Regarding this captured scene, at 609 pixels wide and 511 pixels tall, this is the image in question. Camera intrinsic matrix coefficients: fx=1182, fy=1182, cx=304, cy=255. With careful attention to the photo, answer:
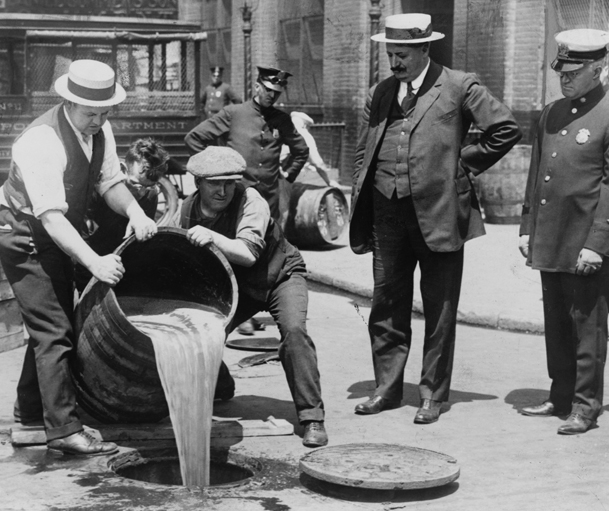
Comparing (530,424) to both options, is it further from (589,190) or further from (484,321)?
(484,321)

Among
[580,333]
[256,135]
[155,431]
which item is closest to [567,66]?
[580,333]

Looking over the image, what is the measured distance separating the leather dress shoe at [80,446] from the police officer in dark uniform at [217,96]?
1579 centimetres

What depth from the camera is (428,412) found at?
637 centimetres

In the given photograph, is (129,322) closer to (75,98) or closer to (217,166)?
(217,166)

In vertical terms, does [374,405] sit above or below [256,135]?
below

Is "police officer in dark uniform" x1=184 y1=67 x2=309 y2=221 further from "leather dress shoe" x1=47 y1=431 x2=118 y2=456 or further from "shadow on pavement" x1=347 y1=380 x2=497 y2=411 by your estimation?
"leather dress shoe" x1=47 y1=431 x2=118 y2=456

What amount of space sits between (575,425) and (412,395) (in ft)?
3.78

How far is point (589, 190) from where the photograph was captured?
20.4ft

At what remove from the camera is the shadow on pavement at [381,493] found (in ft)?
16.7

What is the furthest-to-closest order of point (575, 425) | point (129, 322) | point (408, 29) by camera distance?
point (408, 29)
point (575, 425)
point (129, 322)

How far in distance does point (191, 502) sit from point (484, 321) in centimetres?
452

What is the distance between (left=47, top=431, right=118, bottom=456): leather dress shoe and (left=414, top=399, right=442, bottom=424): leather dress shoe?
1.65 meters

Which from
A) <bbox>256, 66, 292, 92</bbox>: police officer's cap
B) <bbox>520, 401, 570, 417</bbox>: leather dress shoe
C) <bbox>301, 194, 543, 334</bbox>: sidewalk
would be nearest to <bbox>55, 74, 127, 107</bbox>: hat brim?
<bbox>520, 401, 570, 417</bbox>: leather dress shoe

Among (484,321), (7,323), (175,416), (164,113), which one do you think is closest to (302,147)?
(484,321)
